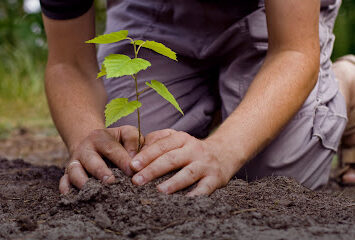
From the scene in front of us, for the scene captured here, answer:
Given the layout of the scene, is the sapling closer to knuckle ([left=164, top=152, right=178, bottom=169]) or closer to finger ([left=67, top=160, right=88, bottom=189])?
knuckle ([left=164, top=152, right=178, bottom=169])

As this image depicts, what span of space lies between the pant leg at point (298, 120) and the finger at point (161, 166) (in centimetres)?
68

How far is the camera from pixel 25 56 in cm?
626

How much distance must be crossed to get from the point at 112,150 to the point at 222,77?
0.95 metres

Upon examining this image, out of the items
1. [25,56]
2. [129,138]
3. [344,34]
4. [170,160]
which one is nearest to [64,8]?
[129,138]

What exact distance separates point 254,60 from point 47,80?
1.02 meters

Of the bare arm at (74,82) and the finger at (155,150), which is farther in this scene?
the bare arm at (74,82)

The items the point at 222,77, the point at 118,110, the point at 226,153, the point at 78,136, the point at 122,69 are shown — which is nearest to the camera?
the point at 122,69

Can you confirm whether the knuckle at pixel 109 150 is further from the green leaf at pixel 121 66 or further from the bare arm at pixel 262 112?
the green leaf at pixel 121 66

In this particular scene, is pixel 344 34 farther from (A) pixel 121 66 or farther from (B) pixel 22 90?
Result: (A) pixel 121 66

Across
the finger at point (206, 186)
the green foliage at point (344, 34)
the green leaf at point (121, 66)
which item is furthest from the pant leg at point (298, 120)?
the green foliage at point (344, 34)

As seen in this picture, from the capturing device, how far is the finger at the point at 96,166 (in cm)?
141

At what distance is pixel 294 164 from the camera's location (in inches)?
81.9

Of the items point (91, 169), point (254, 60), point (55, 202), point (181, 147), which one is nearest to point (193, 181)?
point (181, 147)

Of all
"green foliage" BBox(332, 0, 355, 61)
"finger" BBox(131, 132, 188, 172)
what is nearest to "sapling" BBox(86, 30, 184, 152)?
"finger" BBox(131, 132, 188, 172)
